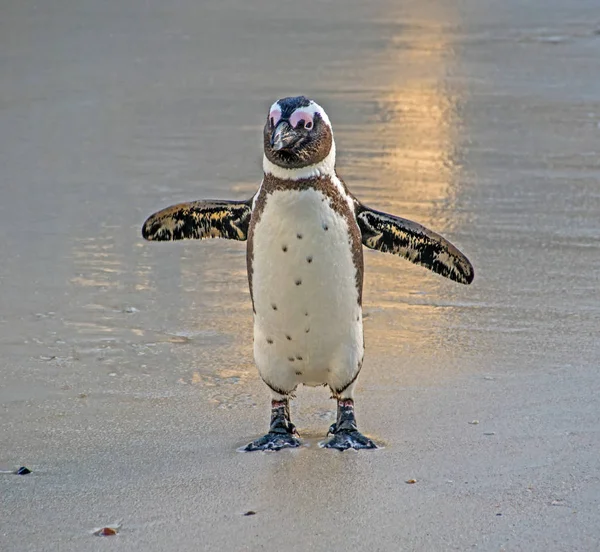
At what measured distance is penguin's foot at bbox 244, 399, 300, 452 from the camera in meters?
3.63

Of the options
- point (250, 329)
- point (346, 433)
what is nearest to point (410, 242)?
point (346, 433)

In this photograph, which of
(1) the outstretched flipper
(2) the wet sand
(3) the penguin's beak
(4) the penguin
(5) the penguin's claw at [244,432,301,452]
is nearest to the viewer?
(2) the wet sand

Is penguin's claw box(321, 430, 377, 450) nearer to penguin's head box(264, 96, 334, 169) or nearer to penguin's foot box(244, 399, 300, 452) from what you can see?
penguin's foot box(244, 399, 300, 452)

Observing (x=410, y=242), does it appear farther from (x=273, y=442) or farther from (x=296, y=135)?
(x=273, y=442)

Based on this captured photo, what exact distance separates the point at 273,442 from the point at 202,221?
0.68 m

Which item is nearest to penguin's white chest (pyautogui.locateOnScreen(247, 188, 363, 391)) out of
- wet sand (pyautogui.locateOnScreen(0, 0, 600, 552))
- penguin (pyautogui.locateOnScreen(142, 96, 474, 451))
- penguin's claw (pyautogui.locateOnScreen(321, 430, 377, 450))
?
penguin (pyautogui.locateOnScreen(142, 96, 474, 451))

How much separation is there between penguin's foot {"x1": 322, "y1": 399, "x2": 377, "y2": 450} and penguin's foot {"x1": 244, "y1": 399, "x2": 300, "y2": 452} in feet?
0.33

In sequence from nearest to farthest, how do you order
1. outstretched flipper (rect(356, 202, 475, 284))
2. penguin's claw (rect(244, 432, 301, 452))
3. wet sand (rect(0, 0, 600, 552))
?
1. wet sand (rect(0, 0, 600, 552))
2. penguin's claw (rect(244, 432, 301, 452))
3. outstretched flipper (rect(356, 202, 475, 284))

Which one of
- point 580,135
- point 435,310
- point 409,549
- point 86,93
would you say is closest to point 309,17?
point 86,93

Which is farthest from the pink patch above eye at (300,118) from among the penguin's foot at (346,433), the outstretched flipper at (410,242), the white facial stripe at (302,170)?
the penguin's foot at (346,433)

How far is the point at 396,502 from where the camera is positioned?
127 inches

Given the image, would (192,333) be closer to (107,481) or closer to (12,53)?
(107,481)

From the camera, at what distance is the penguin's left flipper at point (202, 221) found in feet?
12.5

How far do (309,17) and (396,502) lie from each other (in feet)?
40.5
